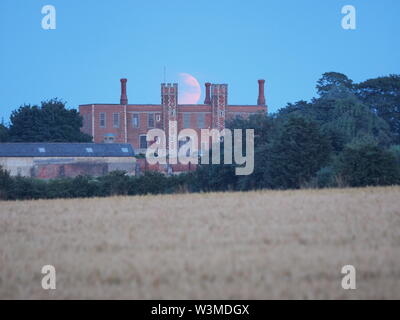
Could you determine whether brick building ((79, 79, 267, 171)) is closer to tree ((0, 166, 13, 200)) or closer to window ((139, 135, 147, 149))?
window ((139, 135, 147, 149))

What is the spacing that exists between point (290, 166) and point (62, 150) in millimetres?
29186

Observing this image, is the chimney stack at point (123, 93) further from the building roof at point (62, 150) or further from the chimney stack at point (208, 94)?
the building roof at point (62, 150)

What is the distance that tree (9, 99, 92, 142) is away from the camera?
3182 inches

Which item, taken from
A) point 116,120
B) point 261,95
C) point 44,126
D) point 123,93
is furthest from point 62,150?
point 261,95

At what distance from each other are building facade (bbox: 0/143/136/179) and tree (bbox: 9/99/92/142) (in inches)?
542

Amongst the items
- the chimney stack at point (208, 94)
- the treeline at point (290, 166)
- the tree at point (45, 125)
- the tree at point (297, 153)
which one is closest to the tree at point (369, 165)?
the treeline at point (290, 166)

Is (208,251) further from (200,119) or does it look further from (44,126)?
(200,119)

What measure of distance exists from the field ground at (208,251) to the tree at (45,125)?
2529 inches

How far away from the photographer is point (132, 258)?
415 inches

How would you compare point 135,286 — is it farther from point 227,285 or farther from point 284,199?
point 284,199

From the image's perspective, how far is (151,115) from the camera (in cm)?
8856
